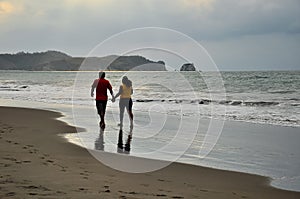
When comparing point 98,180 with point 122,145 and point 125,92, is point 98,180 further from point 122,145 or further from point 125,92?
point 125,92

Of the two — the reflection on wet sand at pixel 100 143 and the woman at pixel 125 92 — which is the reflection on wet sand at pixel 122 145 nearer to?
the reflection on wet sand at pixel 100 143

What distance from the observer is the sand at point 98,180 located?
555 cm

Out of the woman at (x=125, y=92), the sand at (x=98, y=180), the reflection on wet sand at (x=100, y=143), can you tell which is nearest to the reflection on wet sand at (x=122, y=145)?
the reflection on wet sand at (x=100, y=143)

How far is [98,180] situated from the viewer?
636 centimetres

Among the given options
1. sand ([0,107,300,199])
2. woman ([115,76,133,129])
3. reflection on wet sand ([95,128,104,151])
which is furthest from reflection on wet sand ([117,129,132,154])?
woman ([115,76,133,129])

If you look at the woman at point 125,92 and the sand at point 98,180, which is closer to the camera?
the sand at point 98,180

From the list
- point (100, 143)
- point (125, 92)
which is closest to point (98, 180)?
point (100, 143)

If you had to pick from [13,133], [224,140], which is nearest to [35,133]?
[13,133]

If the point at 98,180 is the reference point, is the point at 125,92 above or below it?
above

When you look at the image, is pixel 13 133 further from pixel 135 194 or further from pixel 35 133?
pixel 135 194

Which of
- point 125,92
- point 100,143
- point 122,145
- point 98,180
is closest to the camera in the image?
point 98,180

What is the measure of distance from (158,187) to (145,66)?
453cm

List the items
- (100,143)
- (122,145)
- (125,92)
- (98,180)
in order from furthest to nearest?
(125,92)
(100,143)
(122,145)
(98,180)

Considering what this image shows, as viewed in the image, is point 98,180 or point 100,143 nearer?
point 98,180
